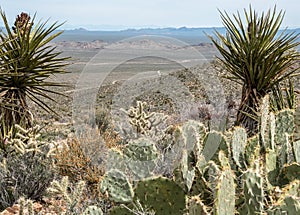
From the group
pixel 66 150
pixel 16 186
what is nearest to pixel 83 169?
pixel 66 150

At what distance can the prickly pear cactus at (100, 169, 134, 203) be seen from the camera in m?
3.25

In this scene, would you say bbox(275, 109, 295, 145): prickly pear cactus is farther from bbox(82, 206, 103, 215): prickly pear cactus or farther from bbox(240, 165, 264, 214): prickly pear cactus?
bbox(82, 206, 103, 215): prickly pear cactus

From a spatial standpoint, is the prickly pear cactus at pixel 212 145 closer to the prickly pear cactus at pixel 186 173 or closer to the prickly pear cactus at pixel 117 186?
the prickly pear cactus at pixel 186 173

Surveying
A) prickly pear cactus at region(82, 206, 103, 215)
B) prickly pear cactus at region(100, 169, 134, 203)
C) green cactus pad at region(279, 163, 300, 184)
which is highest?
green cactus pad at region(279, 163, 300, 184)

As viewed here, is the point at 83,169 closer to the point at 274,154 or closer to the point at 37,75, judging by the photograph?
the point at 37,75

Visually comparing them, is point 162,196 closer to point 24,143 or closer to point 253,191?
point 253,191

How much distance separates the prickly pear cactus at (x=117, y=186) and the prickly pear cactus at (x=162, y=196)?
0.24 meters

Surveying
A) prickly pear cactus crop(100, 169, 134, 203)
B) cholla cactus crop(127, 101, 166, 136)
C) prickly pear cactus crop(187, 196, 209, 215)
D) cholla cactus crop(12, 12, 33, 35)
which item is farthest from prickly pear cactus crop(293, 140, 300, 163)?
cholla cactus crop(12, 12, 33, 35)

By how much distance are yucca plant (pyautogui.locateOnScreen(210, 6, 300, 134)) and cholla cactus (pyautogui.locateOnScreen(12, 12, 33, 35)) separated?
3069mm

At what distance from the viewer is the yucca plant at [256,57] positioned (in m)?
6.74

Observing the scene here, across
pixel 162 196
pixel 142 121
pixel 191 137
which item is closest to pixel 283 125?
pixel 191 137

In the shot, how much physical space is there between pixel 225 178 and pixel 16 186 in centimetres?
344

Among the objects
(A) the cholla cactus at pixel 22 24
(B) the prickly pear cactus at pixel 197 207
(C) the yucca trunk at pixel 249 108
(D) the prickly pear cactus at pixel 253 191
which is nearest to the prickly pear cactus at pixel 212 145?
(D) the prickly pear cactus at pixel 253 191

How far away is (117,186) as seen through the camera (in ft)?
10.7
